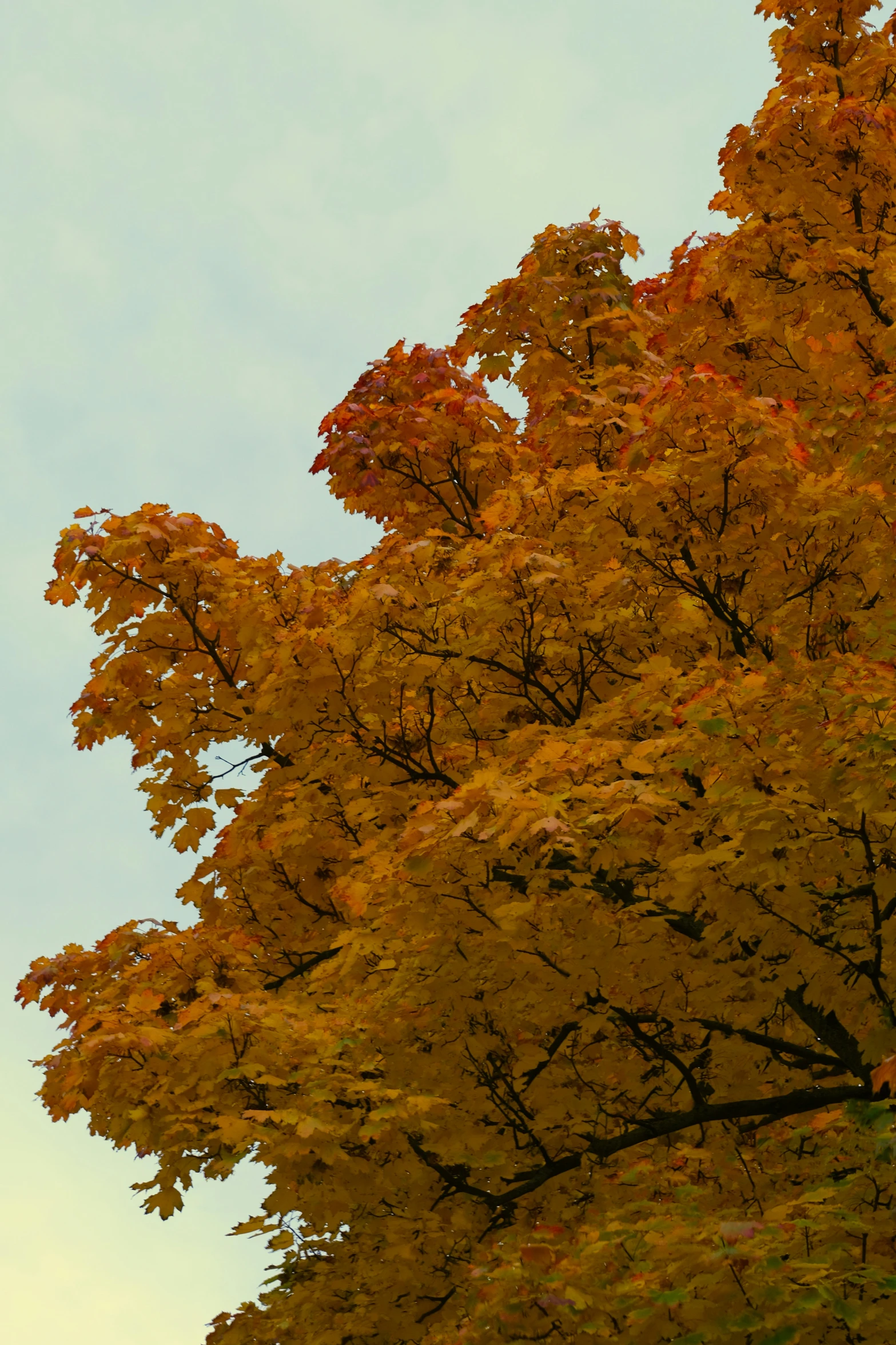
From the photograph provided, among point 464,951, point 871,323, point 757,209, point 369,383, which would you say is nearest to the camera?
point 464,951

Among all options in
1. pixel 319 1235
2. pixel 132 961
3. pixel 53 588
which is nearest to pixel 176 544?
pixel 53 588

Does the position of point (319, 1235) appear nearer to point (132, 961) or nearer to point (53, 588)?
point (132, 961)

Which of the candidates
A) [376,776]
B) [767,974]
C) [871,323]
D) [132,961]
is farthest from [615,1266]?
[871,323]

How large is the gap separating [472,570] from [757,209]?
431cm

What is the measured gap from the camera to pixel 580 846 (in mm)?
5324

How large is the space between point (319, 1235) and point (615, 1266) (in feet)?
12.5

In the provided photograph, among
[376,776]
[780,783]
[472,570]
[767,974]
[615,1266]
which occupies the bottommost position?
[615,1266]

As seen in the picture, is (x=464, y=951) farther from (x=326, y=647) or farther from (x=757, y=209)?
(x=757, y=209)

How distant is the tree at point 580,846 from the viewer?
5.69 meters

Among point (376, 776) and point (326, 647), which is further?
point (376, 776)

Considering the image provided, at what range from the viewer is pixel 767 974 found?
21.7ft

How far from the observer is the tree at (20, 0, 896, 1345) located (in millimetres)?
5688

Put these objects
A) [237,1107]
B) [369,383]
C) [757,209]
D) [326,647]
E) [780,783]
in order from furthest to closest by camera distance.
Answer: [369,383] < [757,209] < [326,647] < [237,1107] < [780,783]

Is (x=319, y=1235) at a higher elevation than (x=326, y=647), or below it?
below
